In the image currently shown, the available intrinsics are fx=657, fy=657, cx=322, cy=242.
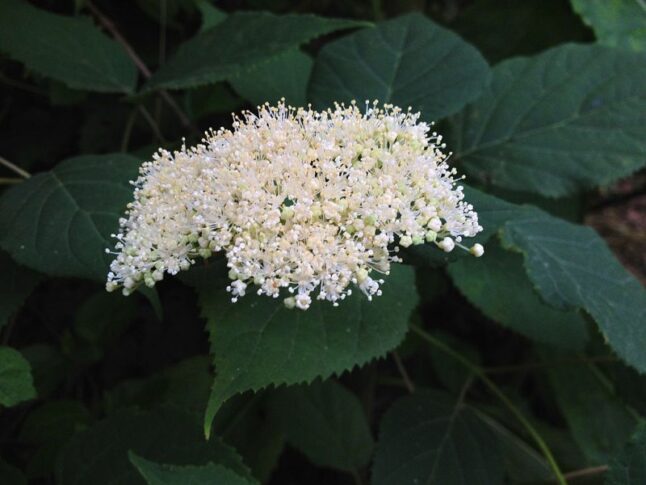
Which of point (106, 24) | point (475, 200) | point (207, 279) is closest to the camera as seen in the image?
point (207, 279)

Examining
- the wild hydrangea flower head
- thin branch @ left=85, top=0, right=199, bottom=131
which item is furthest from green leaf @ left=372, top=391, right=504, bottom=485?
thin branch @ left=85, top=0, right=199, bottom=131

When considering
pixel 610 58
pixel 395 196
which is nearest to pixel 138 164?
pixel 395 196

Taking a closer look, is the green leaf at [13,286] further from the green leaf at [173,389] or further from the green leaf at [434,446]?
the green leaf at [434,446]

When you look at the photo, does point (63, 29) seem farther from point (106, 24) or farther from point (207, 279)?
point (207, 279)

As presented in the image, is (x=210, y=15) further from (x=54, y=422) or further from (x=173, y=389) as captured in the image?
(x=54, y=422)

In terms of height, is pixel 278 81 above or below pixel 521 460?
above

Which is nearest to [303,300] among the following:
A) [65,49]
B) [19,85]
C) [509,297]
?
[509,297]

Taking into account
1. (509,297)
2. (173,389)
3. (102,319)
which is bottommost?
(173,389)
